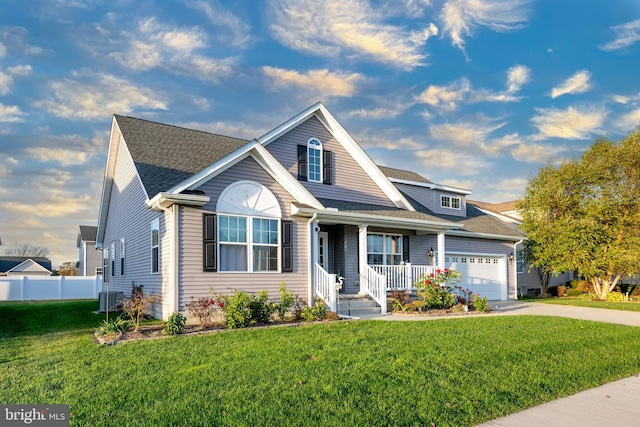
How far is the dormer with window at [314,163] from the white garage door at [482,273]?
672 centimetres

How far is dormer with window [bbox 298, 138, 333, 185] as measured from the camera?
14633mm

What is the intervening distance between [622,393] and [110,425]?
5826mm

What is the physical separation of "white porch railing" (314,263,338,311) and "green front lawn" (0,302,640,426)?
2717 millimetres

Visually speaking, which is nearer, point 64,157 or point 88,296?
point 64,157

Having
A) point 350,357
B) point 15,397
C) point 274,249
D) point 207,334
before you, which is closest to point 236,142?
point 274,249

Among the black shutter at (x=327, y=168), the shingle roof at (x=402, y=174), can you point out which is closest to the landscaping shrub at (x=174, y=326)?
the black shutter at (x=327, y=168)

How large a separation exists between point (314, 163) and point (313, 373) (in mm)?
9827

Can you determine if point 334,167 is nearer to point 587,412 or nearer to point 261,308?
point 261,308

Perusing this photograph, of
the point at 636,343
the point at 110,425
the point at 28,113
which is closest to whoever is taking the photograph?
the point at 110,425

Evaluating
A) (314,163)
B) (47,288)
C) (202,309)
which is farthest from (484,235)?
(47,288)

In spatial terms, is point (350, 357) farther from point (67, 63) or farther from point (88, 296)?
point (88, 296)

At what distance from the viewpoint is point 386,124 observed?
1906 cm

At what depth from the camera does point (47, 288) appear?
2448 centimetres

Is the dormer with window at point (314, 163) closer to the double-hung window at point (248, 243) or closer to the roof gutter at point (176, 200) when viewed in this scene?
the double-hung window at point (248, 243)
